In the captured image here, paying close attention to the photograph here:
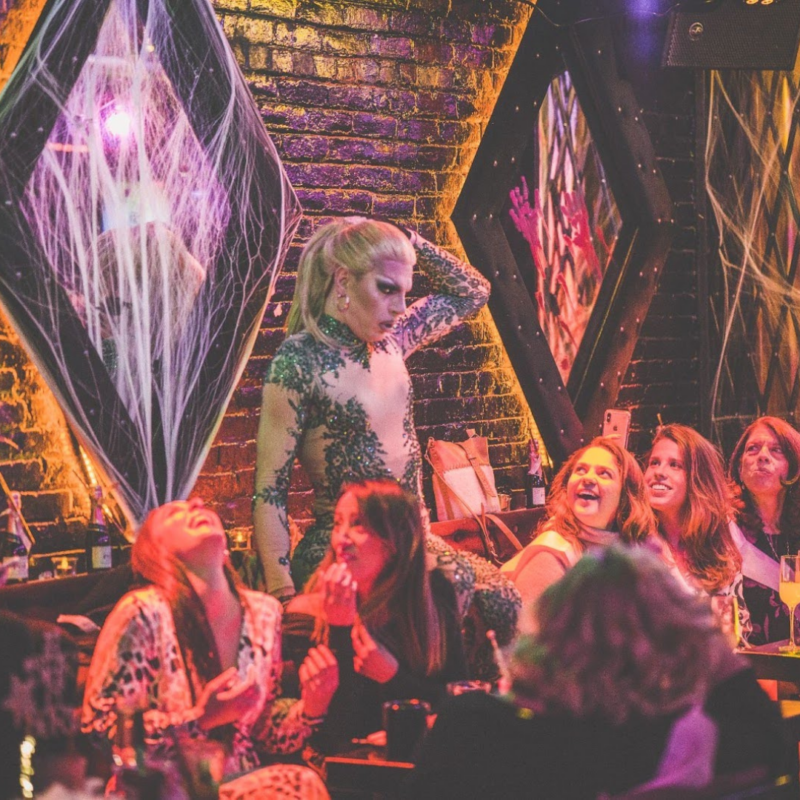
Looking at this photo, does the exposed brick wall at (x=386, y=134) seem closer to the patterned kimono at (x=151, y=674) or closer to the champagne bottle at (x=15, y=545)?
the champagne bottle at (x=15, y=545)

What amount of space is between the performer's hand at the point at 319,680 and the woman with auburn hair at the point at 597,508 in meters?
1.17

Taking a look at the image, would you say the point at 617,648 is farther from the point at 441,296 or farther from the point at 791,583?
the point at 441,296

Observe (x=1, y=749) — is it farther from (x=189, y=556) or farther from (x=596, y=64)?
(x=596, y=64)

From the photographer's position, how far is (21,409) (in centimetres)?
388

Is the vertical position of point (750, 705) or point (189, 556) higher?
point (189, 556)

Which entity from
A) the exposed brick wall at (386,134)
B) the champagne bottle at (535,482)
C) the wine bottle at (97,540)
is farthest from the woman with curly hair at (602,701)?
the champagne bottle at (535,482)

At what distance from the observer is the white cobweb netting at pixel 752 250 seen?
249 inches

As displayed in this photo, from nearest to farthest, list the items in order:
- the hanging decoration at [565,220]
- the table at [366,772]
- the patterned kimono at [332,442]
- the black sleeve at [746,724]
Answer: the black sleeve at [746,724] → the table at [366,772] → the patterned kimono at [332,442] → the hanging decoration at [565,220]

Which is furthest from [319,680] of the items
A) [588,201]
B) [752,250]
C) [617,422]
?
[752,250]

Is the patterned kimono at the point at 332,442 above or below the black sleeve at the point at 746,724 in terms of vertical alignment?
above

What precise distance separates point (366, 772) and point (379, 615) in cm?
44

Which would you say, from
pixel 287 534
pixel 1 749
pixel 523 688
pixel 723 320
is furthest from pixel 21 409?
pixel 723 320

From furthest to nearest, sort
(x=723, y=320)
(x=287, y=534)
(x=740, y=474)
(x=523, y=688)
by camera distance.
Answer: (x=723, y=320), (x=740, y=474), (x=287, y=534), (x=523, y=688)

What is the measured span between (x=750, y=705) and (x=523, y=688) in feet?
1.34
